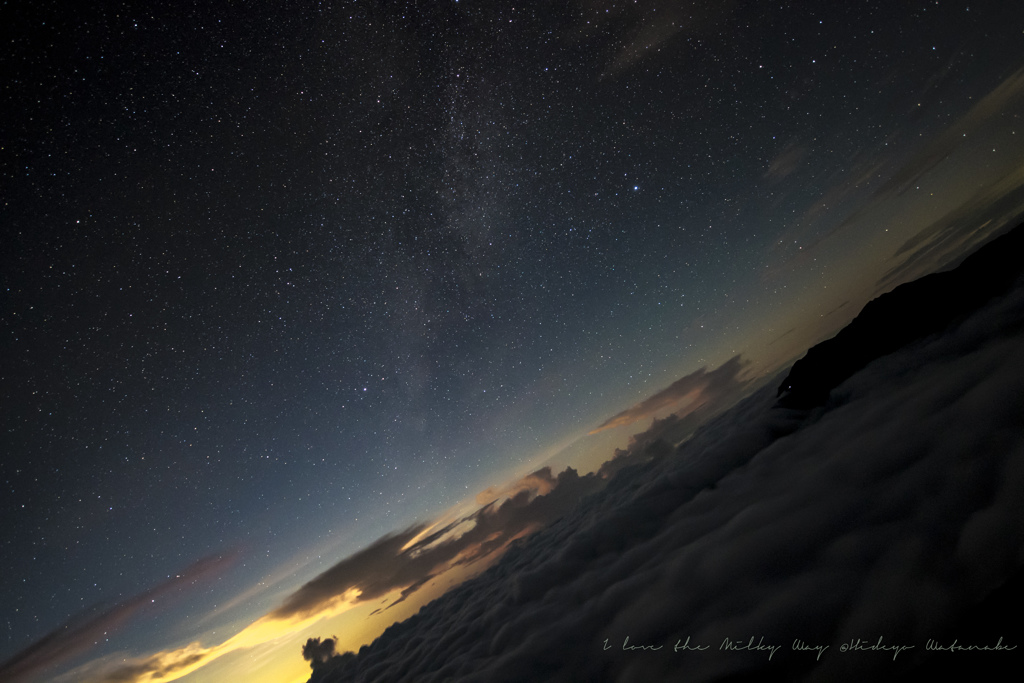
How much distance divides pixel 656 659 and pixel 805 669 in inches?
118

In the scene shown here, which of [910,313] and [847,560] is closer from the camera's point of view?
[847,560]

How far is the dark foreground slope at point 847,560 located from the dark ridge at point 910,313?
3.50 ft

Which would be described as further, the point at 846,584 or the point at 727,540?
the point at 727,540

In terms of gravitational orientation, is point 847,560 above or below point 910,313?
above

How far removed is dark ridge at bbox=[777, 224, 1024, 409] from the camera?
14797 mm

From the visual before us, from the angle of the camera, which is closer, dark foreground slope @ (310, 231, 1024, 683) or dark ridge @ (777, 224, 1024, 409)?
dark foreground slope @ (310, 231, 1024, 683)

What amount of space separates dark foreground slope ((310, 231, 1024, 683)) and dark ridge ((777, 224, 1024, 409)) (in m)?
1.07

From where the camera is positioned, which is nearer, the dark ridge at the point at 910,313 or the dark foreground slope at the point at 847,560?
the dark foreground slope at the point at 847,560

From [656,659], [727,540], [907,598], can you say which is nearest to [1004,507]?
[907,598]

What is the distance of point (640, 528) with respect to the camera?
1680cm

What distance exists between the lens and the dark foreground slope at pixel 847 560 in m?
4.10

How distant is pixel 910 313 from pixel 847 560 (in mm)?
17832

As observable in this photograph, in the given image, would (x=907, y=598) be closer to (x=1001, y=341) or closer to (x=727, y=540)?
(x=727, y=540)

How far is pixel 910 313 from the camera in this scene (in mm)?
16609
